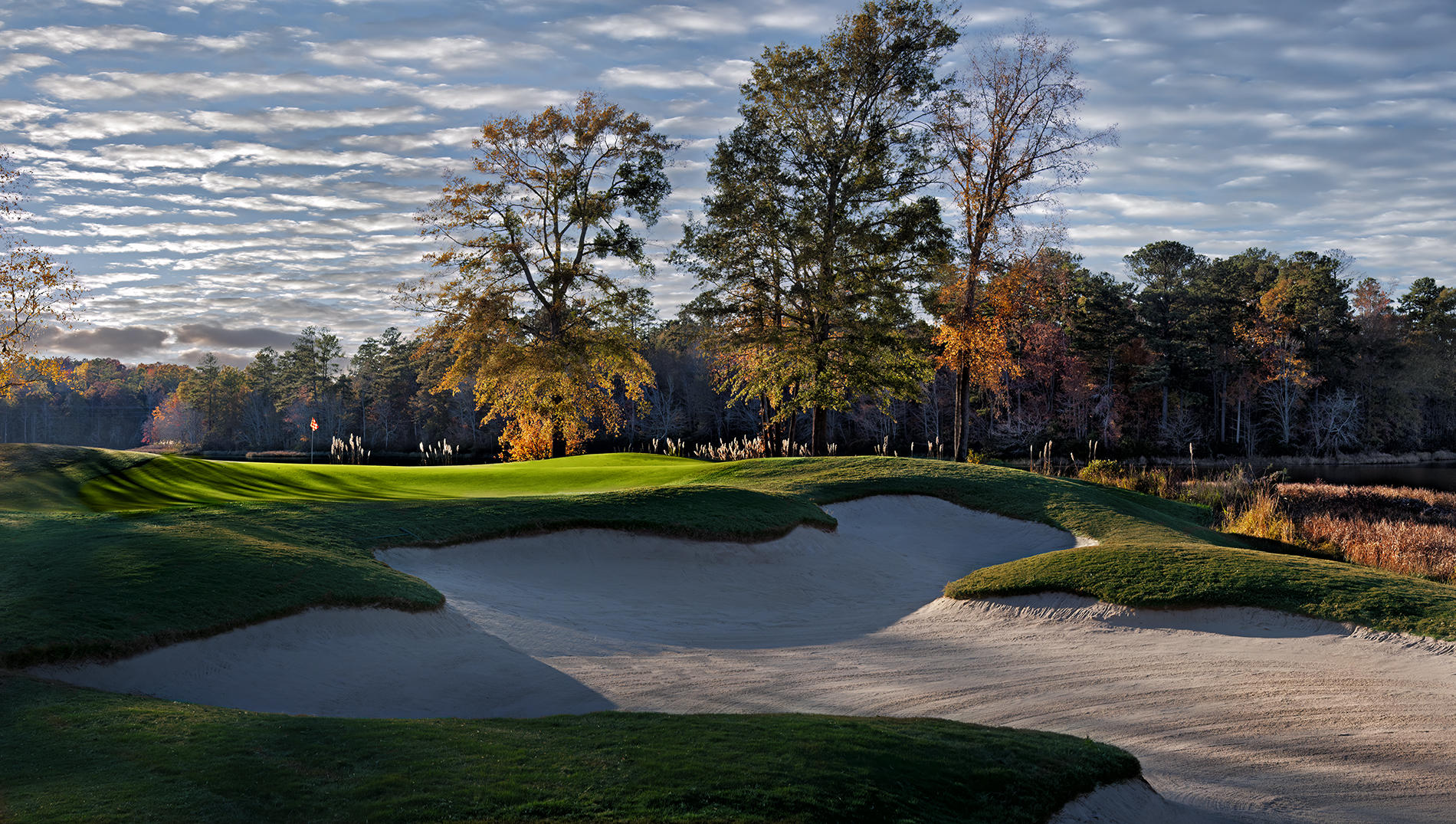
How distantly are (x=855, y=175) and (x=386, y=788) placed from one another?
28.6m

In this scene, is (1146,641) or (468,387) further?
(468,387)

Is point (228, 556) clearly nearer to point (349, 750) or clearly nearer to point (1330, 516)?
point (349, 750)

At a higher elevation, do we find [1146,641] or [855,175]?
[855,175]

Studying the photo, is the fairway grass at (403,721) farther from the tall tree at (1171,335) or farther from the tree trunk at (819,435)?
the tall tree at (1171,335)

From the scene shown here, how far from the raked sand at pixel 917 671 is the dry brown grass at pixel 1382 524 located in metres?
9.66

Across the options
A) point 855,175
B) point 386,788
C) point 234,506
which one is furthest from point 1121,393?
point 386,788

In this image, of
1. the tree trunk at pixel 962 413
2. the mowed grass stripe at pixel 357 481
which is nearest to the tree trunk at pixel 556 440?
the mowed grass stripe at pixel 357 481

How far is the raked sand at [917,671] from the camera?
21.6 ft

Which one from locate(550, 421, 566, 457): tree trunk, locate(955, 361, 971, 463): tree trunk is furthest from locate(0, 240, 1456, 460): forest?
locate(955, 361, 971, 463): tree trunk

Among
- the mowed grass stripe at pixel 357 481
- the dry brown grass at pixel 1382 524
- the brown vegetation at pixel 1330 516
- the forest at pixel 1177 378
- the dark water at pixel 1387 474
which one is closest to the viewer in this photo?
the mowed grass stripe at pixel 357 481

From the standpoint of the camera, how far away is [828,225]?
3050 centimetres

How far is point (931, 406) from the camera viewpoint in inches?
2687

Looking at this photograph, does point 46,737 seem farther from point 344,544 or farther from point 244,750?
point 344,544

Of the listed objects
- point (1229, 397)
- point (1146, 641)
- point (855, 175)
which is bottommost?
point (1146, 641)
